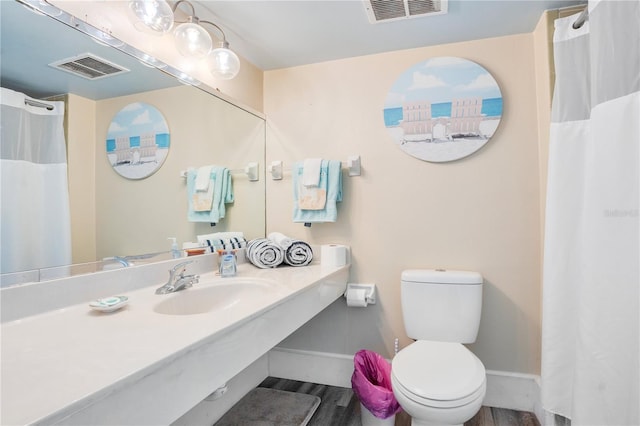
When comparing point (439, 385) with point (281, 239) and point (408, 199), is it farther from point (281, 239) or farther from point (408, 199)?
point (281, 239)

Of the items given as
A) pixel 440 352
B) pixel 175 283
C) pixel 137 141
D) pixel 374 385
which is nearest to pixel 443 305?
pixel 440 352

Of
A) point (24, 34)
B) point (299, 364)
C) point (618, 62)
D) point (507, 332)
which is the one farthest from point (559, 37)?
point (299, 364)

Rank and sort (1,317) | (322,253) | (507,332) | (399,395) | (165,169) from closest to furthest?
1. (1,317)
2. (399,395)
3. (165,169)
4. (507,332)
5. (322,253)

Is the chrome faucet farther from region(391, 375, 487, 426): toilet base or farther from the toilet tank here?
the toilet tank

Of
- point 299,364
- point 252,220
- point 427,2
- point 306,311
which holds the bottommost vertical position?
point 299,364

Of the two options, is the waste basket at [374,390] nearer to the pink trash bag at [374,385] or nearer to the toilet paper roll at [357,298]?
the pink trash bag at [374,385]

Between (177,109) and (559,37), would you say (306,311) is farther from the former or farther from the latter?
(559,37)

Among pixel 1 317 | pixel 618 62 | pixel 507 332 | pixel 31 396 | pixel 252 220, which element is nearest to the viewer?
pixel 31 396

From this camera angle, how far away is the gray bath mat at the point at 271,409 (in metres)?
1.73

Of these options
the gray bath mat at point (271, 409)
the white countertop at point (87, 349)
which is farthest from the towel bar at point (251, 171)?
the gray bath mat at point (271, 409)

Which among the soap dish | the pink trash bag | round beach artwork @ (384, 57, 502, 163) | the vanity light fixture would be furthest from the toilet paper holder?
the vanity light fixture

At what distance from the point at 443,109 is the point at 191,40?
1383 millimetres

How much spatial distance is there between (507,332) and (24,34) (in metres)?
2.46

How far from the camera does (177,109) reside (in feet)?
5.30
